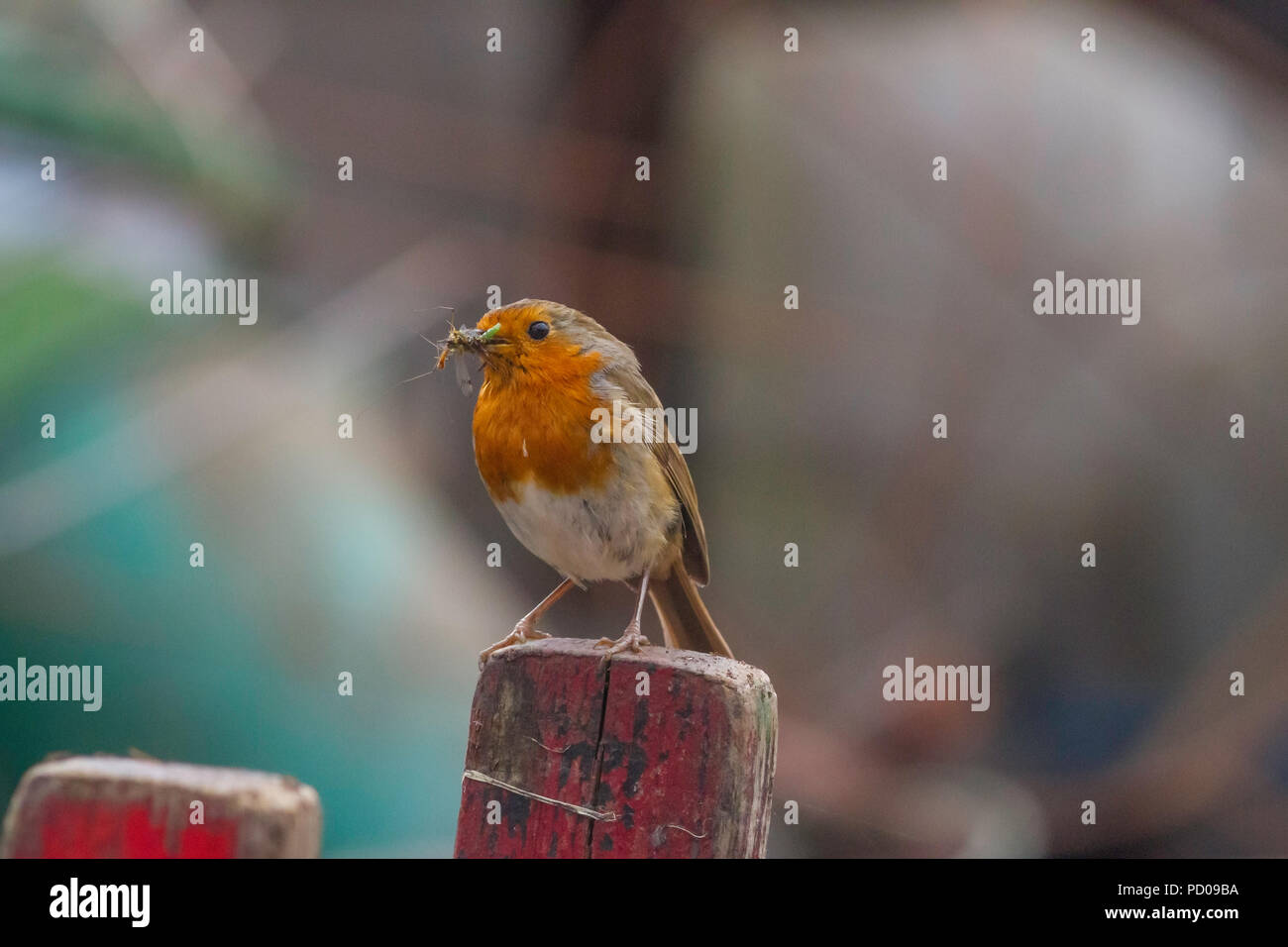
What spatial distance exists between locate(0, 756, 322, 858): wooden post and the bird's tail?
175 cm

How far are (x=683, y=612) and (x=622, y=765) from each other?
137 centimetres

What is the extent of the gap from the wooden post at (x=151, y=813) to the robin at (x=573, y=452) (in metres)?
1.41

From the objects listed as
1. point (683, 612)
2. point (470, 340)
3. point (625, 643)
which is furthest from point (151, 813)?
point (683, 612)

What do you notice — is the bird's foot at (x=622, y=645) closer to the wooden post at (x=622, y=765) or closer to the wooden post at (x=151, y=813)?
the wooden post at (x=622, y=765)

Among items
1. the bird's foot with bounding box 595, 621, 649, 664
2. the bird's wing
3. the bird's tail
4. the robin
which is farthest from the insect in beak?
the bird's foot with bounding box 595, 621, 649, 664

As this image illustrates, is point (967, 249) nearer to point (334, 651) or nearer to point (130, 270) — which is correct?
point (334, 651)

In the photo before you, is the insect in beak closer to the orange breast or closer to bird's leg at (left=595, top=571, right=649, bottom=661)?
the orange breast

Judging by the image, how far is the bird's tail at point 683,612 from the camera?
9.98ft

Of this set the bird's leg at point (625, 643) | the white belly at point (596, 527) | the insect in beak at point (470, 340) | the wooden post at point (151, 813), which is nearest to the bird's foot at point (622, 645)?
the bird's leg at point (625, 643)

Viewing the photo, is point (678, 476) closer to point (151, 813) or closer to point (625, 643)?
point (625, 643)

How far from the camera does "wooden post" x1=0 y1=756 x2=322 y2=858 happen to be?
131 centimetres

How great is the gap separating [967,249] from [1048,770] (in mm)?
1954

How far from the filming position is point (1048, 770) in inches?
161

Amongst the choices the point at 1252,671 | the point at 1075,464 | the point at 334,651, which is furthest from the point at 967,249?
the point at 334,651
